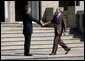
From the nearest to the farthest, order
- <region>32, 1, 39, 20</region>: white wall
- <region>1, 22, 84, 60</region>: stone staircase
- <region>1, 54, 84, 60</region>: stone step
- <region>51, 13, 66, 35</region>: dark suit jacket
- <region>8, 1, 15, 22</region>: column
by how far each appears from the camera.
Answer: <region>1, 54, 84, 60</region>: stone step
<region>51, 13, 66, 35</region>: dark suit jacket
<region>1, 22, 84, 60</region>: stone staircase
<region>8, 1, 15, 22</region>: column
<region>32, 1, 39, 20</region>: white wall

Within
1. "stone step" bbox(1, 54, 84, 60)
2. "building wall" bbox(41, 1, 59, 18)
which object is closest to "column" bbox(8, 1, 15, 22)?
"building wall" bbox(41, 1, 59, 18)

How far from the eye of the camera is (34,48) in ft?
56.5

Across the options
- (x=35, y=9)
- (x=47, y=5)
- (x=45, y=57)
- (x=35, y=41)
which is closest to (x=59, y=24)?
(x=45, y=57)

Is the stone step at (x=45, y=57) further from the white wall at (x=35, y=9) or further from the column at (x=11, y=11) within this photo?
the white wall at (x=35, y=9)

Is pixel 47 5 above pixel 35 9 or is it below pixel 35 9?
above

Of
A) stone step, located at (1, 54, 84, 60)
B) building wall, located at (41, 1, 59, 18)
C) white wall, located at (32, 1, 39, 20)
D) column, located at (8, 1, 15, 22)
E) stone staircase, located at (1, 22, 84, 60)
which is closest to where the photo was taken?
stone step, located at (1, 54, 84, 60)

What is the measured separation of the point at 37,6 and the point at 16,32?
3204 mm

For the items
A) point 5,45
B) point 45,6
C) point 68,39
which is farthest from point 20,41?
point 45,6

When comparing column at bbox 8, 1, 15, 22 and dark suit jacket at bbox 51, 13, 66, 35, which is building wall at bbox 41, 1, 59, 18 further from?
dark suit jacket at bbox 51, 13, 66, 35

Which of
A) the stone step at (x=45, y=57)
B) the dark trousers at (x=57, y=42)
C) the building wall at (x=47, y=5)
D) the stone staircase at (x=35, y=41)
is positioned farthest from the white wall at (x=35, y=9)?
the stone step at (x=45, y=57)

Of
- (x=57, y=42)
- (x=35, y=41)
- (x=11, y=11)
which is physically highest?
(x=11, y=11)

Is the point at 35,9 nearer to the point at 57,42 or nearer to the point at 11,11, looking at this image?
the point at 11,11

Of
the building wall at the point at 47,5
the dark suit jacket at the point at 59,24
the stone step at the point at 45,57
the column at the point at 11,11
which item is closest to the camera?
the stone step at the point at 45,57

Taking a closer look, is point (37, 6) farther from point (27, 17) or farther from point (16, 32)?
point (27, 17)
